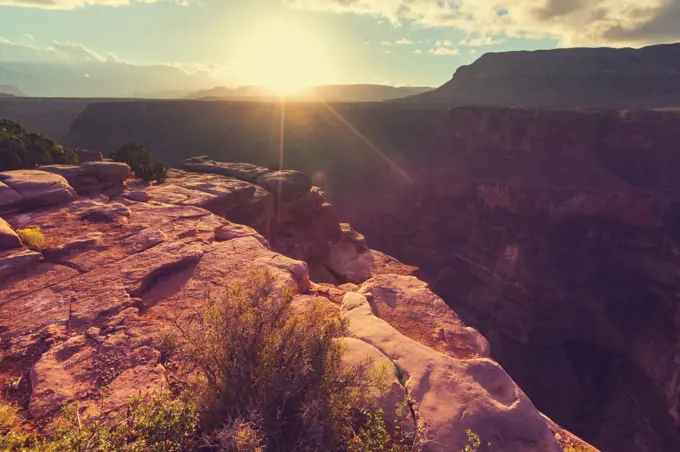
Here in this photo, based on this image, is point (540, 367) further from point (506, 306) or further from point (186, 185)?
point (186, 185)

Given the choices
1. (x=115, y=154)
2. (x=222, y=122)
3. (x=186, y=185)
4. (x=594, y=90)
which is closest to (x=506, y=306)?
(x=186, y=185)

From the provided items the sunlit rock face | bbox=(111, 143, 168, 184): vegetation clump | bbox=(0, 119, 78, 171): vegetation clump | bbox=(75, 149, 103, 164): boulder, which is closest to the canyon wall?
the sunlit rock face

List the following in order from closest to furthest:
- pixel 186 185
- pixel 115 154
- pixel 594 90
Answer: pixel 186 185, pixel 115 154, pixel 594 90

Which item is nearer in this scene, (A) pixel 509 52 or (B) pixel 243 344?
(B) pixel 243 344

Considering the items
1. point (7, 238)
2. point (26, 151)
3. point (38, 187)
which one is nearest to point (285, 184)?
point (26, 151)

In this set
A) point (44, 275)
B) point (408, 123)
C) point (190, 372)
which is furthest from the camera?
point (408, 123)

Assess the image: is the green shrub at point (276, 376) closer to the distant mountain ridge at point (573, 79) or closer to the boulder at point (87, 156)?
the boulder at point (87, 156)
